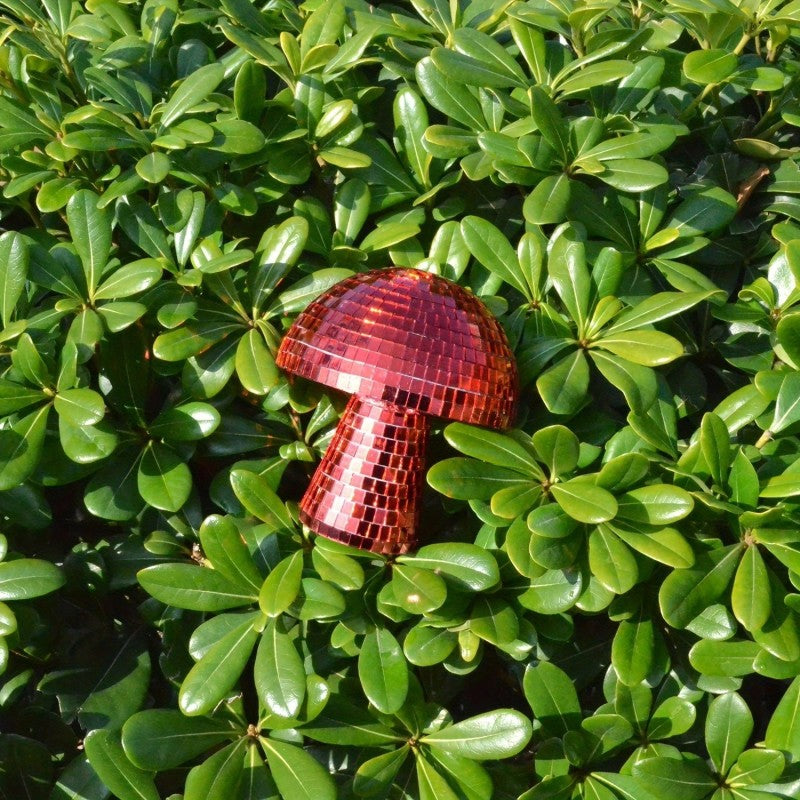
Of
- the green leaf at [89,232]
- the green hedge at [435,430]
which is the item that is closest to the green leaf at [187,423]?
the green hedge at [435,430]

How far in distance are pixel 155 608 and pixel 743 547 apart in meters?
0.80

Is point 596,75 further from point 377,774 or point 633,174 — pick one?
point 377,774

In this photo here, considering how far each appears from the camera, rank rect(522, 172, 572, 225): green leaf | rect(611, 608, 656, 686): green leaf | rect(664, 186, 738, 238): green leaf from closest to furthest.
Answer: rect(611, 608, 656, 686): green leaf → rect(522, 172, 572, 225): green leaf → rect(664, 186, 738, 238): green leaf

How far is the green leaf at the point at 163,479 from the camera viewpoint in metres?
1.15

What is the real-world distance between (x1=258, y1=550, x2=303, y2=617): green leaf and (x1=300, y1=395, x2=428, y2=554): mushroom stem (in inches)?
1.9

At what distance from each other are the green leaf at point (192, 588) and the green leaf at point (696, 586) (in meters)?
0.51

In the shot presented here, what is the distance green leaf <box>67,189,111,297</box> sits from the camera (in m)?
1.24

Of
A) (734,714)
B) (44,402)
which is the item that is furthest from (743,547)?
(44,402)

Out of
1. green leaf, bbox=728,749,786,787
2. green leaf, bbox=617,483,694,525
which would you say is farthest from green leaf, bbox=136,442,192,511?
green leaf, bbox=728,749,786,787

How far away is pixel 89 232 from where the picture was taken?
1.25 meters

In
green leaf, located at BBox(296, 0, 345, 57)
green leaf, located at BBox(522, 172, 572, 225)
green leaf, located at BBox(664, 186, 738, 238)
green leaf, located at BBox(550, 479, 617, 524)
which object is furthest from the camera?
green leaf, located at BBox(296, 0, 345, 57)

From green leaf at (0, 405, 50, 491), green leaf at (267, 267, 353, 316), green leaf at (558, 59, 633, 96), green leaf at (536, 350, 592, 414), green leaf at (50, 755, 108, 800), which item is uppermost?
green leaf at (558, 59, 633, 96)

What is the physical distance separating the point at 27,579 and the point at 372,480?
45cm

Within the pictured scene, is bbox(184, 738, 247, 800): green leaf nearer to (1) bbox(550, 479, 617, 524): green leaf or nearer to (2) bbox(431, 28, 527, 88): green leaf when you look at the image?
(1) bbox(550, 479, 617, 524): green leaf
